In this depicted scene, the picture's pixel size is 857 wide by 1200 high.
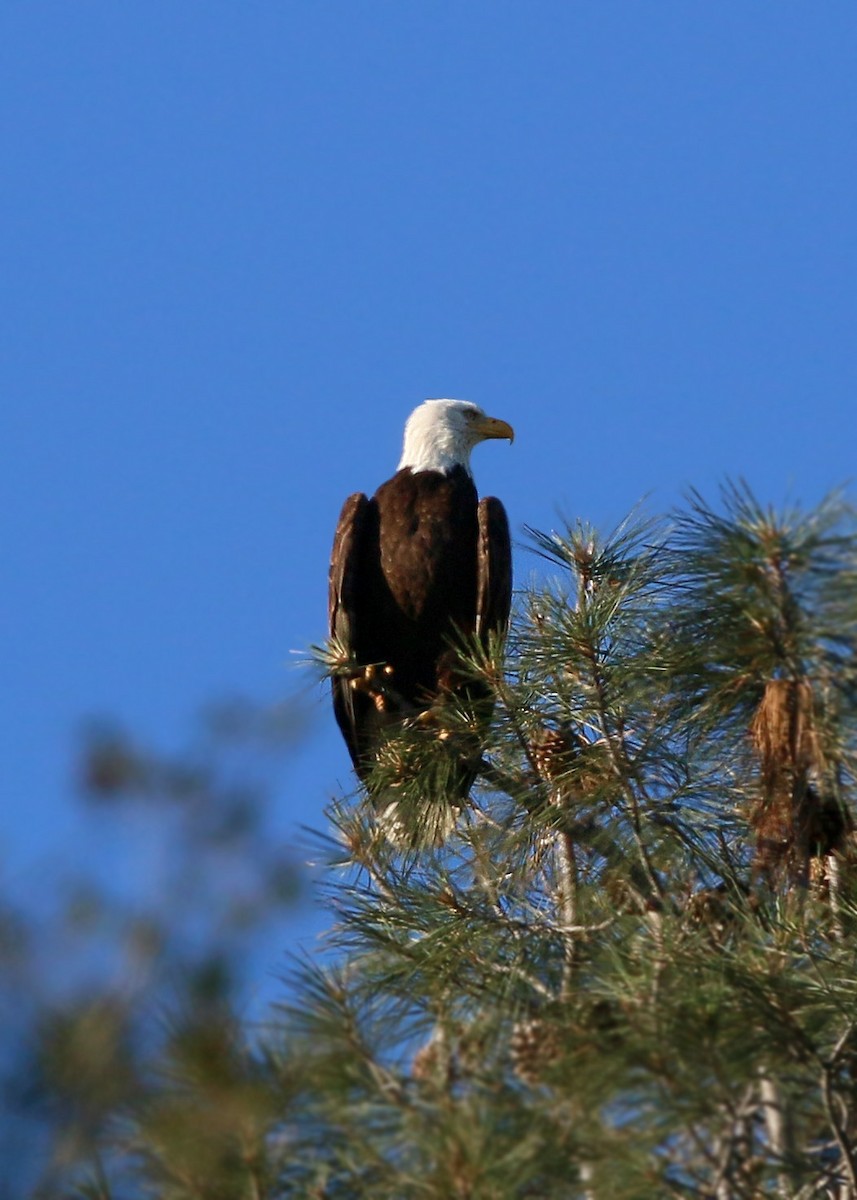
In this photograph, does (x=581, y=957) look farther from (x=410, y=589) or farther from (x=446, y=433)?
(x=446, y=433)

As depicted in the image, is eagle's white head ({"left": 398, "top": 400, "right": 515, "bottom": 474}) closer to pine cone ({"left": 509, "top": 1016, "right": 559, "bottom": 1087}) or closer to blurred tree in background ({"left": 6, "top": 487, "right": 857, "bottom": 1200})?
blurred tree in background ({"left": 6, "top": 487, "right": 857, "bottom": 1200})

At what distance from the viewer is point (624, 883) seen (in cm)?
491

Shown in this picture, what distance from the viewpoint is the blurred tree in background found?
3381 mm

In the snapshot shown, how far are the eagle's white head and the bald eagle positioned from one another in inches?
11.6

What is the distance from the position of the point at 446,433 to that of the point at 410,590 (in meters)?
0.97

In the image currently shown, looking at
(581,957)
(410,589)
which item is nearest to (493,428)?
(410,589)

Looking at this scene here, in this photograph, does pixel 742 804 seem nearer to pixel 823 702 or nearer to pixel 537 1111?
pixel 823 702

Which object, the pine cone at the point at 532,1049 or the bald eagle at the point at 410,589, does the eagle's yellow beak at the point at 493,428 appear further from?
the pine cone at the point at 532,1049

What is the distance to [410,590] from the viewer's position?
266 inches

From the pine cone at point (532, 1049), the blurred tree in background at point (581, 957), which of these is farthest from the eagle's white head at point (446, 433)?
the pine cone at point (532, 1049)

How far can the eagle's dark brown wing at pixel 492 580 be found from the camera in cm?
654

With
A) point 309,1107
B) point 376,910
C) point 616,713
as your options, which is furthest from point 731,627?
point 309,1107

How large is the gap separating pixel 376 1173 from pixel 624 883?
1.59 metres

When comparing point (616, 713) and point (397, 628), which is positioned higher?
point (397, 628)
